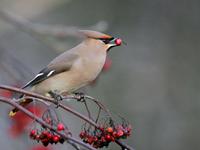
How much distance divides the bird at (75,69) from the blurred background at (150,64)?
4.42 metres

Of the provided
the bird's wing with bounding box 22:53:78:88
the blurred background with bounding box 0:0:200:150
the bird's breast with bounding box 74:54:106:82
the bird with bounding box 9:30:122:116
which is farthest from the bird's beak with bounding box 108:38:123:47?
the blurred background with bounding box 0:0:200:150

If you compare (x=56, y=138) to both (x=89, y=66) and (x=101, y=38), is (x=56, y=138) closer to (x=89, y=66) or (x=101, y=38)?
(x=89, y=66)

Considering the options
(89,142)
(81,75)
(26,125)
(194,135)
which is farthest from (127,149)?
(194,135)

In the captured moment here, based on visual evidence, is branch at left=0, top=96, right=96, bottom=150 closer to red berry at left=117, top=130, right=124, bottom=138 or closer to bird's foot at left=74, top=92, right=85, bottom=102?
red berry at left=117, top=130, right=124, bottom=138

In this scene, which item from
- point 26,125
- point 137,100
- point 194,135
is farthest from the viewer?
Result: point 137,100

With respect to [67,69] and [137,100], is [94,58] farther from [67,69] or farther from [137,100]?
[137,100]

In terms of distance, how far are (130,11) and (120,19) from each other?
0.63ft

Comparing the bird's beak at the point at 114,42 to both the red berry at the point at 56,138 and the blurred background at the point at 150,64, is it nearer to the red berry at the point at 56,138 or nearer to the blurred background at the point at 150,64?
the red berry at the point at 56,138

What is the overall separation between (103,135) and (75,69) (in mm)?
908

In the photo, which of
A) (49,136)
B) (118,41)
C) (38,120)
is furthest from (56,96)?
(38,120)

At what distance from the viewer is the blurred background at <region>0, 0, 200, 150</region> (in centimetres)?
880

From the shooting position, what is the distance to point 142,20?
9617 millimetres

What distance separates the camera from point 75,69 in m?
3.93

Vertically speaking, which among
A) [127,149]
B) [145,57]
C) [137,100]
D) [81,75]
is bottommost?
[127,149]
